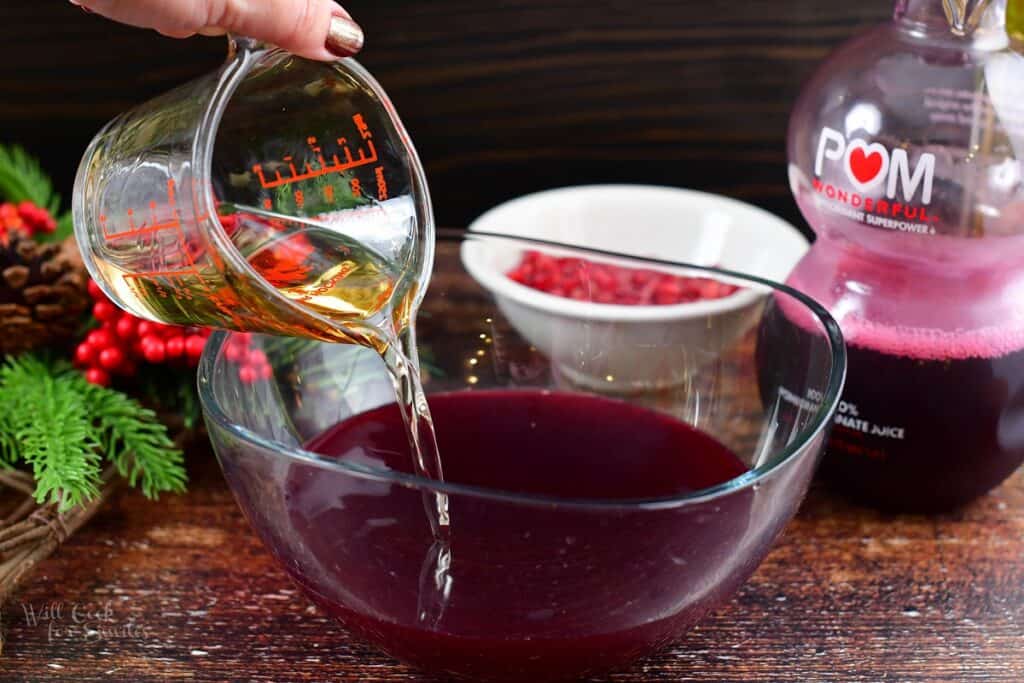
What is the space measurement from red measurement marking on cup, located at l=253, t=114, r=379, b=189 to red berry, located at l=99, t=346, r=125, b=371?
24 centimetres

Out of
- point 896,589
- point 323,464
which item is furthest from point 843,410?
point 323,464

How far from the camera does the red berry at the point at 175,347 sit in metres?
0.78

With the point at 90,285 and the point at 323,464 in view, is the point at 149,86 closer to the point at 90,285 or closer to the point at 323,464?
the point at 90,285

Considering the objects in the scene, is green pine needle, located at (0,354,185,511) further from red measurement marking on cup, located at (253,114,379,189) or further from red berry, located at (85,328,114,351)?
red measurement marking on cup, located at (253,114,379,189)

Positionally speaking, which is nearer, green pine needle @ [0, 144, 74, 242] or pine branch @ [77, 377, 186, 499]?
pine branch @ [77, 377, 186, 499]

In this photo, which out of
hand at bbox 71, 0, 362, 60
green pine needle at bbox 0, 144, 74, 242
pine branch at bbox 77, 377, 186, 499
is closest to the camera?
hand at bbox 71, 0, 362, 60

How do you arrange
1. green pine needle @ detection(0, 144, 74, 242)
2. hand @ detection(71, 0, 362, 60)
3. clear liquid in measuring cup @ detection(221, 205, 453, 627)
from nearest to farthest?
hand @ detection(71, 0, 362, 60)
clear liquid in measuring cup @ detection(221, 205, 453, 627)
green pine needle @ detection(0, 144, 74, 242)

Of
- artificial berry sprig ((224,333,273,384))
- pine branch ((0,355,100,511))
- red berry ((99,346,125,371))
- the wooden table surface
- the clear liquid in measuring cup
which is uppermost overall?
the clear liquid in measuring cup

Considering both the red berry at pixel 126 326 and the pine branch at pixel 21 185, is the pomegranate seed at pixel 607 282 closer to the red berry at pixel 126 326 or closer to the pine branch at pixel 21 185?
the red berry at pixel 126 326

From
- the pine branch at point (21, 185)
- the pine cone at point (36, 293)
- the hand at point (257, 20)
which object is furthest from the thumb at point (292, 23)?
the pine branch at point (21, 185)

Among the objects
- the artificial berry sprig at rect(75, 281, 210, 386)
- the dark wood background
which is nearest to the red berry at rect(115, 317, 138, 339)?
the artificial berry sprig at rect(75, 281, 210, 386)

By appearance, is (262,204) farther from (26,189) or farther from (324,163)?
(26,189)

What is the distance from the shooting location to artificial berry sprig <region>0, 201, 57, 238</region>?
84cm

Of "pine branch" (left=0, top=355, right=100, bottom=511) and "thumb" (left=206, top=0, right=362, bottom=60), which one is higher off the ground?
"thumb" (left=206, top=0, right=362, bottom=60)
